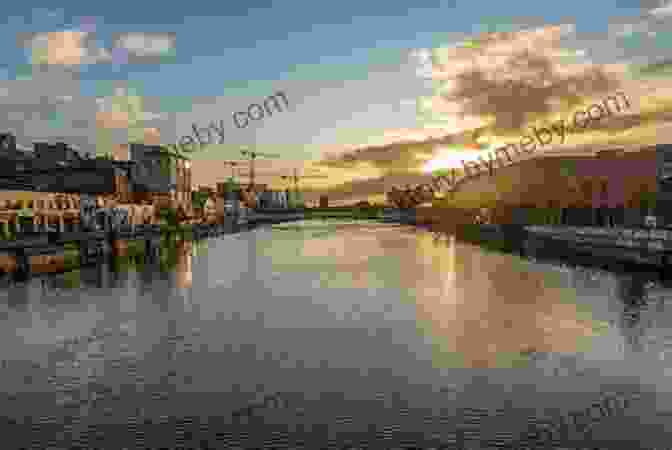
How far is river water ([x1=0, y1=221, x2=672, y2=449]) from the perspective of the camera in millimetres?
16094

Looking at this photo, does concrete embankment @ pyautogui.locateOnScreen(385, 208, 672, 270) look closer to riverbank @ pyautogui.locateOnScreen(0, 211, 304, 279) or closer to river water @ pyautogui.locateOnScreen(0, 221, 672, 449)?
river water @ pyautogui.locateOnScreen(0, 221, 672, 449)

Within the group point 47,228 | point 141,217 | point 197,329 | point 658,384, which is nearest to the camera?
point 658,384

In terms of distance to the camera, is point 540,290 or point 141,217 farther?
point 141,217

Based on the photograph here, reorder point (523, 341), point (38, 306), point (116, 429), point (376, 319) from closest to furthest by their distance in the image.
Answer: point (116, 429)
point (523, 341)
point (376, 319)
point (38, 306)

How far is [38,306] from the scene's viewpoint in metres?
38.6

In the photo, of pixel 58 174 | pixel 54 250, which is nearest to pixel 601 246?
pixel 54 250

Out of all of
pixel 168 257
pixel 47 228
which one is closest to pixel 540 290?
pixel 168 257

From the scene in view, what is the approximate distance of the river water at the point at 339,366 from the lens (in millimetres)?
16094

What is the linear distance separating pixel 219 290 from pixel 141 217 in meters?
113

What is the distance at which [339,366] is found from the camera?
891 inches

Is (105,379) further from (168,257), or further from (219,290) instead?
(168,257)

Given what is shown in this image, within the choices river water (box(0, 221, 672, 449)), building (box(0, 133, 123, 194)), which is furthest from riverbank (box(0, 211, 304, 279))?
building (box(0, 133, 123, 194))

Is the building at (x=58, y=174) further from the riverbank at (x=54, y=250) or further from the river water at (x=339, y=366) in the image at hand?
the river water at (x=339, y=366)

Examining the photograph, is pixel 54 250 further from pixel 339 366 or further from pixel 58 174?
pixel 58 174
